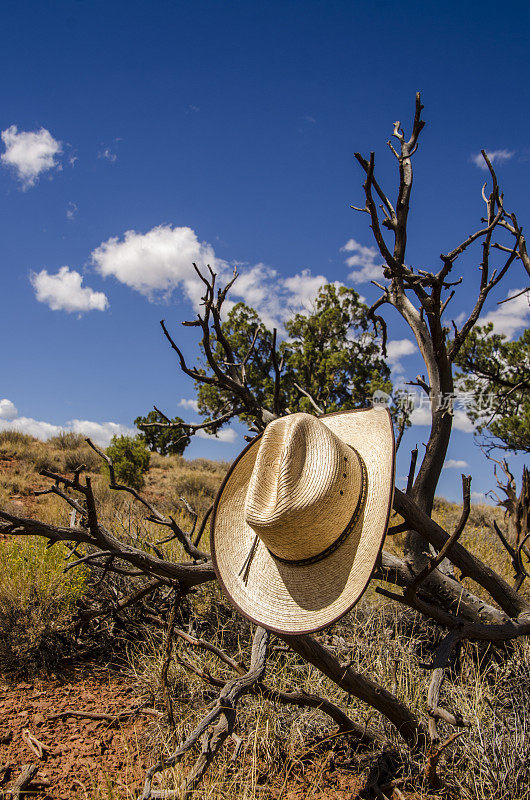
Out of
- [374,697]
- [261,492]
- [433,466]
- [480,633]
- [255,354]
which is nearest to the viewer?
[261,492]

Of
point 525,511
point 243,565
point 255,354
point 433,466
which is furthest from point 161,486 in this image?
point 243,565

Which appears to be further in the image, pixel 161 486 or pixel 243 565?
pixel 161 486

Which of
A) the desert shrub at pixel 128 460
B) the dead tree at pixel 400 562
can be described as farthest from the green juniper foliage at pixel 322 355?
the dead tree at pixel 400 562

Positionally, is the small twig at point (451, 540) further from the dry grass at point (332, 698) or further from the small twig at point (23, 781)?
the small twig at point (23, 781)

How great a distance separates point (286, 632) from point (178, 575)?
Result: 1.34 meters

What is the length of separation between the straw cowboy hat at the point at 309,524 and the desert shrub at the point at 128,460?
11229 mm

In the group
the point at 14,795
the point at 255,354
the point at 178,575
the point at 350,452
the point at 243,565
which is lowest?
the point at 14,795

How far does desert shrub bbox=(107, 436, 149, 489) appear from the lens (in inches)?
520

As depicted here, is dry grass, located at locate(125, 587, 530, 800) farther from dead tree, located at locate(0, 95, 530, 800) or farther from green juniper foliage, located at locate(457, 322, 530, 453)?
green juniper foliage, located at locate(457, 322, 530, 453)

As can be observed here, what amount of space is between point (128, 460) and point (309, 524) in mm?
12043

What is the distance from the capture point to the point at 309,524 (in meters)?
2.05

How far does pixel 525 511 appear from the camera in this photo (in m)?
6.82

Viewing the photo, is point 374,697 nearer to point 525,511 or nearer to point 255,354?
point 525,511

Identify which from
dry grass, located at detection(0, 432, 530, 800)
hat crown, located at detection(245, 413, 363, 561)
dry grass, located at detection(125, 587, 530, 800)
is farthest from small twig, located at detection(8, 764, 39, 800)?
hat crown, located at detection(245, 413, 363, 561)
